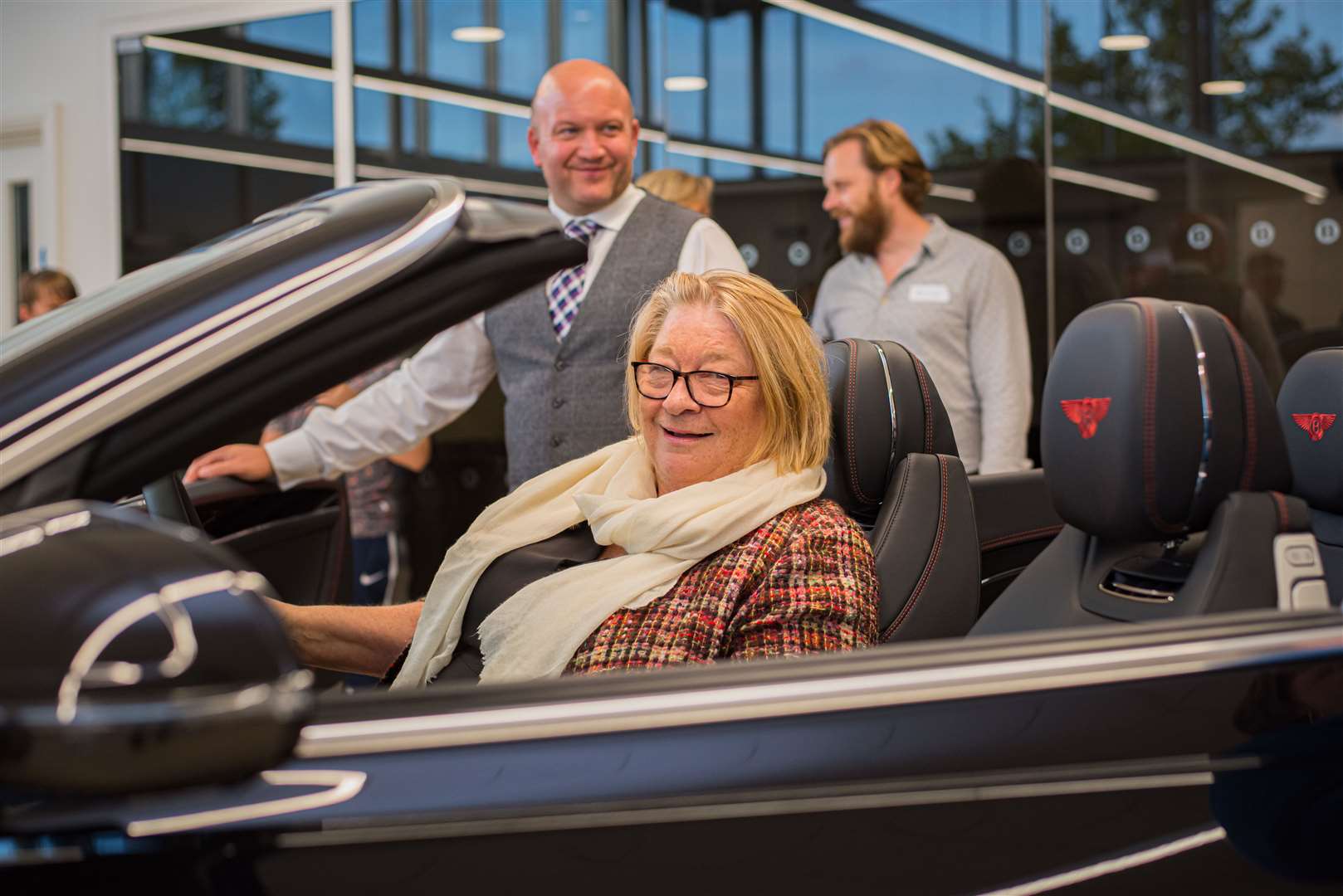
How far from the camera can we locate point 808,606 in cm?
149

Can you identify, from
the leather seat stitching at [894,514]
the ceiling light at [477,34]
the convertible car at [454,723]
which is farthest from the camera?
the ceiling light at [477,34]

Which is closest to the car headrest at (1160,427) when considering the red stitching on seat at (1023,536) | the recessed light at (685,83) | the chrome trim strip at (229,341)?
the chrome trim strip at (229,341)

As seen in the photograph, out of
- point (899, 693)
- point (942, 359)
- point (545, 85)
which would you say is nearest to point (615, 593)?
point (899, 693)

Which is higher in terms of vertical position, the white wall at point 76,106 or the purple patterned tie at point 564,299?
the white wall at point 76,106

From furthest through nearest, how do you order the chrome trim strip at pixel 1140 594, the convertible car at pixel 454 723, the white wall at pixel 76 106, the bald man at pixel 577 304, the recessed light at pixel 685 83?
the white wall at pixel 76 106 → the recessed light at pixel 685 83 → the bald man at pixel 577 304 → the chrome trim strip at pixel 1140 594 → the convertible car at pixel 454 723

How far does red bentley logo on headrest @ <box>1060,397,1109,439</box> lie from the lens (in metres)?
1.37

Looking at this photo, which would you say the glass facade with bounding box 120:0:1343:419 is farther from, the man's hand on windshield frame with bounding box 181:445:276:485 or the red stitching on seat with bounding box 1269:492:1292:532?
the man's hand on windshield frame with bounding box 181:445:276:485

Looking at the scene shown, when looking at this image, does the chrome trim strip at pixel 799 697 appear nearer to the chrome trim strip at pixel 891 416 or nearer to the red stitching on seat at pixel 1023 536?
the chrome trim strip at pixel 891 416

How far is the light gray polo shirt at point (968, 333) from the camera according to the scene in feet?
10.8

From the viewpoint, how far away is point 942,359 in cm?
337

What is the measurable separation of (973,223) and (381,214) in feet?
11.5

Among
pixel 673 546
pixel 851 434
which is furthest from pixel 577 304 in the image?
pixel 673 546

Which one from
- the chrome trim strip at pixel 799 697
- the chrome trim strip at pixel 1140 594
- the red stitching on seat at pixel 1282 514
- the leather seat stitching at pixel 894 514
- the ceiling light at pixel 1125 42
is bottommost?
the chrome trim strip at pixel 1140 594

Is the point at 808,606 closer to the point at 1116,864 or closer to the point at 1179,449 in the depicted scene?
the point at 1179,449
